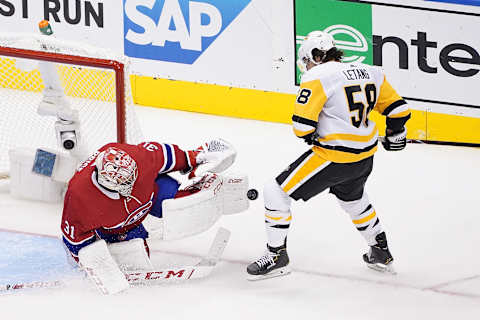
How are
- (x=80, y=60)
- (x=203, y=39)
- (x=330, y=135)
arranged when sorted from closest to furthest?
(x=330, y=135) < (x=80, y=60) < (x=203, y=39)

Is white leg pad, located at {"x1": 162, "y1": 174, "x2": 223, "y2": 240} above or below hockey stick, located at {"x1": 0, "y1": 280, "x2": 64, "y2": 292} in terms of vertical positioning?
above

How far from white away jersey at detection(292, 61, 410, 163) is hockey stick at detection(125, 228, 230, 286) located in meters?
0.66

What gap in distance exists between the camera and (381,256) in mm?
4000

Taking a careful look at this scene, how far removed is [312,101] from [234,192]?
0.60 metres

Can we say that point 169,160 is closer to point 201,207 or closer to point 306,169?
point 201,207

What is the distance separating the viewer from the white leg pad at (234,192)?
399 cm

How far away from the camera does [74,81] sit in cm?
503

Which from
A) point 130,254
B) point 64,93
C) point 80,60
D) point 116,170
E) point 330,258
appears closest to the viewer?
point 116,170

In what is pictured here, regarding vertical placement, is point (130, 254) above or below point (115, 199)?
below

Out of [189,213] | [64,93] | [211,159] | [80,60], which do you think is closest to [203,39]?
[64,93]

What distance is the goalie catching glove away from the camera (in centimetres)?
396

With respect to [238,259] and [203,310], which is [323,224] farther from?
[203,310]

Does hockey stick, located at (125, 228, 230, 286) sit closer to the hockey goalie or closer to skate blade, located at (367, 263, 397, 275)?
the hockey goalie

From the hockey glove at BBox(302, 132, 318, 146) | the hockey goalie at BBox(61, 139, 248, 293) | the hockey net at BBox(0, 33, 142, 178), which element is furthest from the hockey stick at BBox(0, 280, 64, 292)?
the hockey glove at BBox(302, 132, 318, 146)
